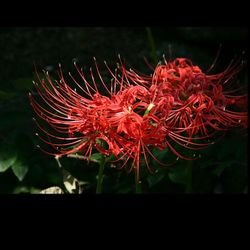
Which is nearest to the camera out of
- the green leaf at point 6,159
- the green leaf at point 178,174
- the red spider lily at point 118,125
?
the red spider lily at point 118,125

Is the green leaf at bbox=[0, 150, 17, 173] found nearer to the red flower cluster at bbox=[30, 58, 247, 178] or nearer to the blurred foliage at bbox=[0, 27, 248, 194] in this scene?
the blurred foliage at bbox=[0, 27, 248, 194]

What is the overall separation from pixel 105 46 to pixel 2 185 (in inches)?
56.7

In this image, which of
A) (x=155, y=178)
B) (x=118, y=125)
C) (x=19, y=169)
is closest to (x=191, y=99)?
(x=118, y=125)

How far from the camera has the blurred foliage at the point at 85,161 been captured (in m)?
2.26

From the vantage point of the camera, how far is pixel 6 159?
2.20 metres

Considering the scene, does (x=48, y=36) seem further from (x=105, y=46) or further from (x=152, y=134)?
(x=152, y=134)

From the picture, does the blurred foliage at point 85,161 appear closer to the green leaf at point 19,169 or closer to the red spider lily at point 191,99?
the green leaf at point 19,169

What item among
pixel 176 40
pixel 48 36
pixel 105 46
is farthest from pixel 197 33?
pixel 48 36

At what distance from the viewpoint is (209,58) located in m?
3.44

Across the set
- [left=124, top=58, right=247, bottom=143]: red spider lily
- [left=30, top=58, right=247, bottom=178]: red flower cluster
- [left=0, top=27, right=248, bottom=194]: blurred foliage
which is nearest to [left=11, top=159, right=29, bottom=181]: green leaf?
[left=0, top=27, right=248, bottom=194]: blurred foliage

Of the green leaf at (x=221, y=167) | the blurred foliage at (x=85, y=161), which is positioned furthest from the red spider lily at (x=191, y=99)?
the green leaf at (x=221, y=167)

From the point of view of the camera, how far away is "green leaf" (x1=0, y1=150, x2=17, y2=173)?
85.2 inches

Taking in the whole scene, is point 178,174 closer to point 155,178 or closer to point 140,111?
point 155,178

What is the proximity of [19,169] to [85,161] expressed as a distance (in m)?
0.24
